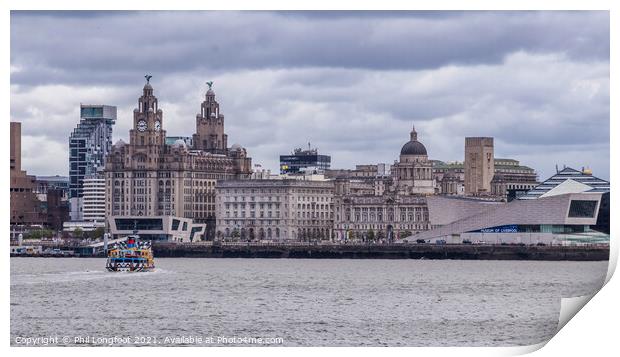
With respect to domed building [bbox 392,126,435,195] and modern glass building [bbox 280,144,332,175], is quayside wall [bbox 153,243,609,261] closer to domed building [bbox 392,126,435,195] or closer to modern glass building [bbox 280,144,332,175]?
domed building [bbox 392,126,435,195]

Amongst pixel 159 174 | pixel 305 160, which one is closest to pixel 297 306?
pixel 159 174

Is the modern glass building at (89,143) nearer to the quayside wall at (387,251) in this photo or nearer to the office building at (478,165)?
the office building at (478,165)

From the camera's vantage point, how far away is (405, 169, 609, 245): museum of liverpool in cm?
9212

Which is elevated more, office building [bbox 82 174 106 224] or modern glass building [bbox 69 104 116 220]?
modern glass building [bbox 69 104 116 220]

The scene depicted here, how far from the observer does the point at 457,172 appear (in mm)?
152375

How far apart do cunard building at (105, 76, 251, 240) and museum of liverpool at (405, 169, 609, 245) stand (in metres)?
31.7

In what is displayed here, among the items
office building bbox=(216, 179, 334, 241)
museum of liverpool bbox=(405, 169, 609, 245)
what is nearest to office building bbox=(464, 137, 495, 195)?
office building bbox=(216, 179, 334, 241)

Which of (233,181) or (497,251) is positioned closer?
(497,251)

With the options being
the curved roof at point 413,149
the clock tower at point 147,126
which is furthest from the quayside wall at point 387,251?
the curved roof at point 413,149

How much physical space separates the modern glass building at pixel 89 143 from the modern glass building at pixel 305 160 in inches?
826

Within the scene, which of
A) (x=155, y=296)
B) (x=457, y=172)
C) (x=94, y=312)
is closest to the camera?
(x=94, y=312)
